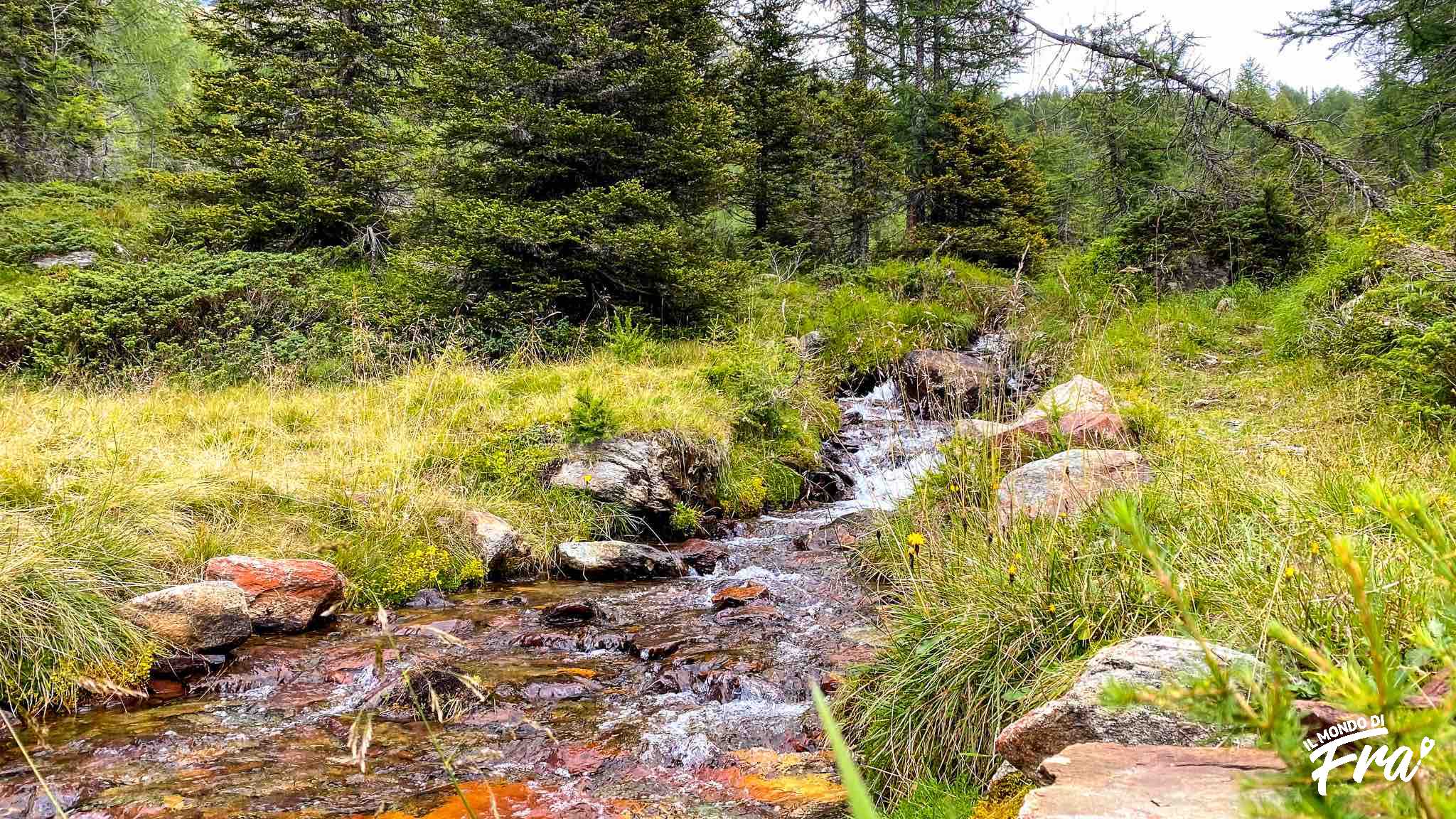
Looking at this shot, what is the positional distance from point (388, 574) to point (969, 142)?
51.8 feet

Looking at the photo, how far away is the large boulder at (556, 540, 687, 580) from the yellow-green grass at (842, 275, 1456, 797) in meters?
2.46

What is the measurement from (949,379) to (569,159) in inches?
315

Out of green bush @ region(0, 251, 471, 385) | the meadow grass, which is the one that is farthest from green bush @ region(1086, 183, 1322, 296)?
Answer: green bush @ region(0, 251, 471, 385)

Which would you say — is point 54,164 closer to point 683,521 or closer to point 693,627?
point 683,521

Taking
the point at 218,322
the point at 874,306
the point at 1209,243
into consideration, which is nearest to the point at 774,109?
the point at 874,306

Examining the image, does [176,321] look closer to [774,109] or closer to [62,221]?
[62,221]

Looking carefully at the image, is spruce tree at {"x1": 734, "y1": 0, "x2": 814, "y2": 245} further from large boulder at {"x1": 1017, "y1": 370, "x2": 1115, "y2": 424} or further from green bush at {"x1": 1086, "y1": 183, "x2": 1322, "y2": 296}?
large boulder at {"x1": 1017, "y1": 370, "x2": 1115, "y2": 424}

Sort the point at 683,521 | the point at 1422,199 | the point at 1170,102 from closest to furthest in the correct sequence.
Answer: the point at 683,521 < the point at 1422,199 < the point at 1170,102

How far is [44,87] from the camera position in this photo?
1592 cm

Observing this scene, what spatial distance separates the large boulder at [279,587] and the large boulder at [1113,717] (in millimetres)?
4031

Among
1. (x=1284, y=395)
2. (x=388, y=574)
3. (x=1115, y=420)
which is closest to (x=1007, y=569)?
(x=1115, y=420)

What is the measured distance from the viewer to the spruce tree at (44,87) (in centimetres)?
1551

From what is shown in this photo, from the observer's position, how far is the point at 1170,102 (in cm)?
827

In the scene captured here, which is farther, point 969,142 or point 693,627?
point 969,142
